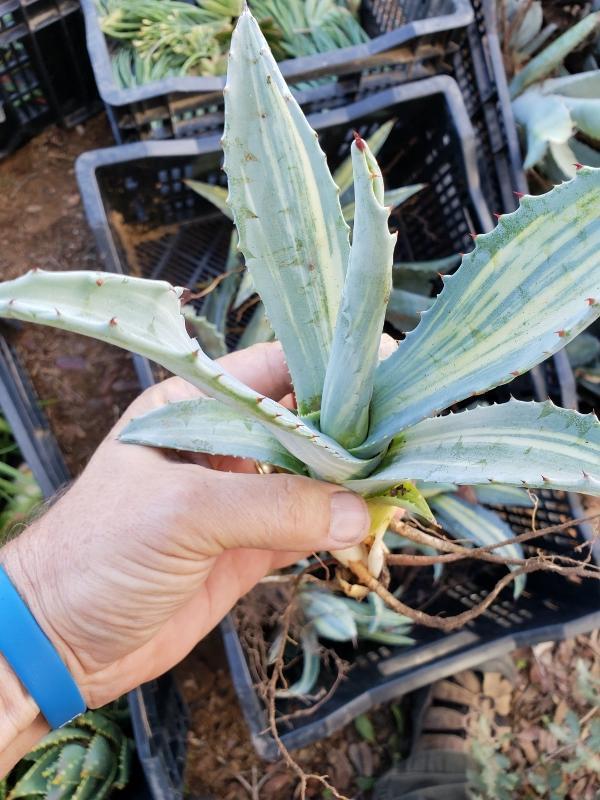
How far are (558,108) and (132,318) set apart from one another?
1.10 meters

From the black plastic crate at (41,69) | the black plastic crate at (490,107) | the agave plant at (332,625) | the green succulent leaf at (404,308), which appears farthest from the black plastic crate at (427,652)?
the black plastic crate at (41,69)

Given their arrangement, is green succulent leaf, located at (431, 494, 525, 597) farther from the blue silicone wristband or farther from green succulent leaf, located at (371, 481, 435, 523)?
the blue silicone wristband

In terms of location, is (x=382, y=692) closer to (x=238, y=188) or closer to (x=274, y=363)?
(x=274, y=363)

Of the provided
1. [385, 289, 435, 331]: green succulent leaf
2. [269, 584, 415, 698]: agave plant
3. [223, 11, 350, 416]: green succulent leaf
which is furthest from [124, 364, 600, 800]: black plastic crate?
[223, 11, 350, 416]: green succulent leaf

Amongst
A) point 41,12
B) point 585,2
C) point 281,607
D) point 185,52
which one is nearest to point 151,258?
point 185,52

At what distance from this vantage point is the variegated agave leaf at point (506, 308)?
0.55 metres

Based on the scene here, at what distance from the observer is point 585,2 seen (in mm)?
1551

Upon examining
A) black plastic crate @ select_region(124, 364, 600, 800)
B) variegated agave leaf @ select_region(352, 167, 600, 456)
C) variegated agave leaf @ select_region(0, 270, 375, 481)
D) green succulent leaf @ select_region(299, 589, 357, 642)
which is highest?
variegated agave leaf @ select_region(0, 270, 375, 481)

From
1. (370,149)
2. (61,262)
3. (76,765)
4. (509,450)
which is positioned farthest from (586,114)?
(76,765)

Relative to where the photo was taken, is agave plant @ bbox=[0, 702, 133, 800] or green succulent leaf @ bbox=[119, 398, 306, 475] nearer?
green succulent leaf @ bbox=[119, 398, 306, 475]

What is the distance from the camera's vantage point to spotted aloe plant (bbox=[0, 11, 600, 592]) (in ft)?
1.61

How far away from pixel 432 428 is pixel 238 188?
0.32 m

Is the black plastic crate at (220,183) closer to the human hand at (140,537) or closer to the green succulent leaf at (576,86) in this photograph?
the green succulent leaf at (576,86)

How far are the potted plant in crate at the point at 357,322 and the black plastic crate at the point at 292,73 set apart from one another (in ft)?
2.26
